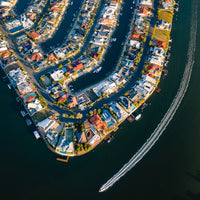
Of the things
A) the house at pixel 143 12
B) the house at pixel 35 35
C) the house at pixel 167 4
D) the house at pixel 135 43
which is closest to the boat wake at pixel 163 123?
the house at pixel 167 4

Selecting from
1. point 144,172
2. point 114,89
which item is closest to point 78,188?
point 144,172

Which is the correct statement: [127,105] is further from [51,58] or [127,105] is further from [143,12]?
[143,12]

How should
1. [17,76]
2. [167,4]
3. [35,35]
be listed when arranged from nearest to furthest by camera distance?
[17,76] → [35,35] → [167,4]

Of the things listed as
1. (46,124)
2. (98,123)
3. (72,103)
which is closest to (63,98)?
(72,103)

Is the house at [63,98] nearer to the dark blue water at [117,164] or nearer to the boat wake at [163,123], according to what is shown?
the dark blue water at [117,164]

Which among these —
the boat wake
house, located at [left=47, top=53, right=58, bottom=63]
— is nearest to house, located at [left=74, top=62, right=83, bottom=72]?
house, located at [left=47, top=53, right=58, bottom=63]

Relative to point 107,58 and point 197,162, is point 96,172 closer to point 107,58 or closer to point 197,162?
point 197,162
